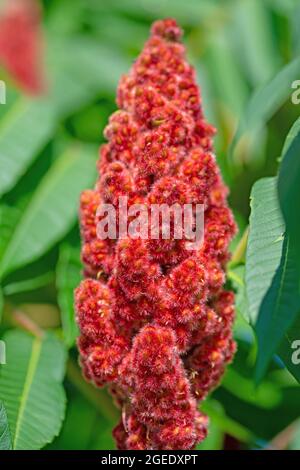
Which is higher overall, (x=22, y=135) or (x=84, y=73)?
(x=84, y=73)

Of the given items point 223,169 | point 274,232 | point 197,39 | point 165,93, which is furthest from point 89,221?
point 197,39

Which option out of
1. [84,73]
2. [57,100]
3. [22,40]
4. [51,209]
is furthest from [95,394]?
[22,40]

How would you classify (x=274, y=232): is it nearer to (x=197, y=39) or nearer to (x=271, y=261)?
(x=271, y=261)

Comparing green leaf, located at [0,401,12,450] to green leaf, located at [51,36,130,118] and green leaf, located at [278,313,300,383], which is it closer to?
green leaf, located at [278,313,300,383]

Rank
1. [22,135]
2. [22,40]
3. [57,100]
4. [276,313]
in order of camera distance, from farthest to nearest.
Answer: [22,40] → [57,100] → [22,135] → [276,313]

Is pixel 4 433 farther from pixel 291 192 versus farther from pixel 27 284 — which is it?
pixel 291 192

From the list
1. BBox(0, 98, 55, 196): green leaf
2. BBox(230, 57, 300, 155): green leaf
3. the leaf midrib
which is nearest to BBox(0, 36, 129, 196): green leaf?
BBox(0, 98, 55, 196): green leaf

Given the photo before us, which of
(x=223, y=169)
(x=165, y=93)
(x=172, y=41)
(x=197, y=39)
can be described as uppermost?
(x=197, y=39)
